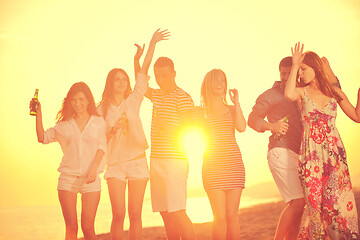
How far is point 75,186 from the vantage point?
5.90m

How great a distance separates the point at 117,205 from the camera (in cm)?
578

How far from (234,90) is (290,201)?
55.5 inches

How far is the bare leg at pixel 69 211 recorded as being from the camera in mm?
5840

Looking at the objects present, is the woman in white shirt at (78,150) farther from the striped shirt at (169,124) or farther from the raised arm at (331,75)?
the raised arm at (331,75)

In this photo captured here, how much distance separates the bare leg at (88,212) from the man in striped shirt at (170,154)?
0.67 m

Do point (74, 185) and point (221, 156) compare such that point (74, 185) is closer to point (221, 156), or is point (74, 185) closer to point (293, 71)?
point (221, 156)

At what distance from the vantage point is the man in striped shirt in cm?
586

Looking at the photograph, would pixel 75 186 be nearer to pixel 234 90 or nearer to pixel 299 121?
pixel 234 90

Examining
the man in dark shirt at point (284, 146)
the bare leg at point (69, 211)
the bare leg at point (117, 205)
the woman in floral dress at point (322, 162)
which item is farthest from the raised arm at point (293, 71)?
the bare leg at point (69, 211)

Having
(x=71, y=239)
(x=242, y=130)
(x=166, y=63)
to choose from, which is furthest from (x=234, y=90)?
(x=71, y=239)

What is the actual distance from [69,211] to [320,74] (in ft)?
10.3

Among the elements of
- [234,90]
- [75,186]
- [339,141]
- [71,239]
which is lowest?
[71,239]

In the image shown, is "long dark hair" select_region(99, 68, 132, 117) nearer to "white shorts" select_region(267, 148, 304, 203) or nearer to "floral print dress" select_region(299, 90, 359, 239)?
"white shorts" select_region(267, 148, 304, 203)

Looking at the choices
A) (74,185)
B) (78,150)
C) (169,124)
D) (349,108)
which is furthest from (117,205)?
(349,108)
